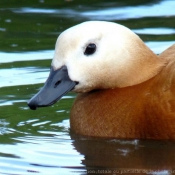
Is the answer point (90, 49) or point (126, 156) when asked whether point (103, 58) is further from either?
point (126, 156)

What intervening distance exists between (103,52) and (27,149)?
0.99m

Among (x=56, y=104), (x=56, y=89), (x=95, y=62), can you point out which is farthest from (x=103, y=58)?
(x=56, y=104)

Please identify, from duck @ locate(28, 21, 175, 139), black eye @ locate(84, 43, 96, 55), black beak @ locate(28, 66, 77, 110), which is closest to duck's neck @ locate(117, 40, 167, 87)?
duck @ locate(28, 21, 175, 139)

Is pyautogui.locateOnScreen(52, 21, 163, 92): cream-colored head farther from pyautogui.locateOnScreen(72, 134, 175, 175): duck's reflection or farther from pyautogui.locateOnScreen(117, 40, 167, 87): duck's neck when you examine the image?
pyautogui.locateOnScreen(72, 134, 175, 175): duck's reflection

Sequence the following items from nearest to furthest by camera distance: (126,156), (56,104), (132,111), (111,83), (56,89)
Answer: (126,156), (132,111), (56,89), (111,83), (56,104)

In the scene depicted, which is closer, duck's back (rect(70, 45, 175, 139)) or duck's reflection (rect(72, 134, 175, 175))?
duck's reflection (rect(72, 134, 175, 175))

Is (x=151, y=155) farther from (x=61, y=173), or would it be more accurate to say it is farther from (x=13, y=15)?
(x=13, y=15)

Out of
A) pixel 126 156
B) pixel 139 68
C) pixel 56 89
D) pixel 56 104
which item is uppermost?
pixel 139 68

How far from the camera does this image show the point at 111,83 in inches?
268

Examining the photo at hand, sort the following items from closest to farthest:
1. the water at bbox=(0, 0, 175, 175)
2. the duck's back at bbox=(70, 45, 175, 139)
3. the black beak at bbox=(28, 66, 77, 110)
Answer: the water at bbox=(0, 0, 175, 175), the duck's back at bbox=(70, 45, 175, 139), the black beak at bbox=(28, 66, 77, 110)

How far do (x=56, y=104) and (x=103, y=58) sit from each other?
43.8 inches

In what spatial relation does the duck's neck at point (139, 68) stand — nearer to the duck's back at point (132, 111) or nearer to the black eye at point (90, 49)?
the duck's back at point (132, 111)

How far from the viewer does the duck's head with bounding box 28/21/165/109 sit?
21.6ft

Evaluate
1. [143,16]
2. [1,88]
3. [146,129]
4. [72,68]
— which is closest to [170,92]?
[146,129]
